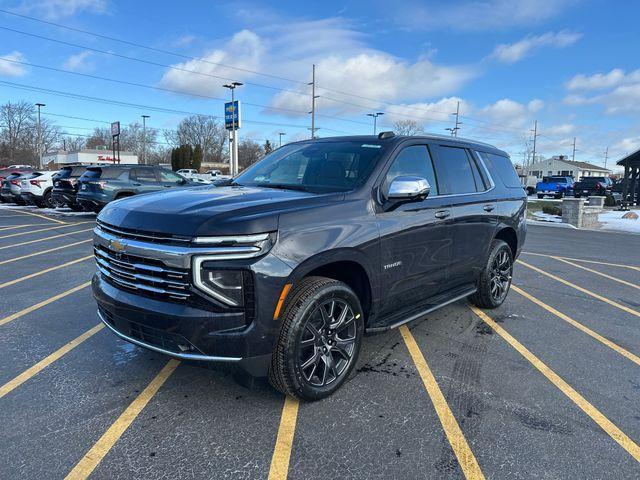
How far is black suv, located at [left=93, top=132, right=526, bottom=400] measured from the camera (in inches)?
103

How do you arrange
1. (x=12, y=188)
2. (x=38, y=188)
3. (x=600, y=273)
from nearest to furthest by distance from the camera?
(x=600, y=273) < (x=38, y=188) < (x=12, y=188)

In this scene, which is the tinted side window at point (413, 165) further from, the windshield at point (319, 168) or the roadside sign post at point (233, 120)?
the roadside sign post at point (233, 120)

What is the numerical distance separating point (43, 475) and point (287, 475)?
1299 mm

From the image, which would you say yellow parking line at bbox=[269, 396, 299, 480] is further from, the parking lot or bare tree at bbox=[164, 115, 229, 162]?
bare tree at bbox=[164, 115, 229, 162]

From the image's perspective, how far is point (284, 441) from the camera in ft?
8.80

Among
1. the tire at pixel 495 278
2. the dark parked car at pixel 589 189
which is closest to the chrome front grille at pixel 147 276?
the tire at pixel 495 278

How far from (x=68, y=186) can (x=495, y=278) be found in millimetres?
15313

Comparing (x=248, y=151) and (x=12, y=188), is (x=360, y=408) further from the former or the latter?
(x=248, y=151)

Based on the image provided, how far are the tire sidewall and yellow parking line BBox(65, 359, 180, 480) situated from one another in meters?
1.09

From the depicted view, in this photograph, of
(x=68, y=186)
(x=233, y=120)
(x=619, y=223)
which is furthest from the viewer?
(x=233, y=120)

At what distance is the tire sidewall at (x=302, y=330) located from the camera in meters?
2.84

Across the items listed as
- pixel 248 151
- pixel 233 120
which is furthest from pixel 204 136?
pixel 233 120

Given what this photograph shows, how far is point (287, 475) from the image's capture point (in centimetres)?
239

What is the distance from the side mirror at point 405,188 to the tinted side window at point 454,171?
0.92 metres
